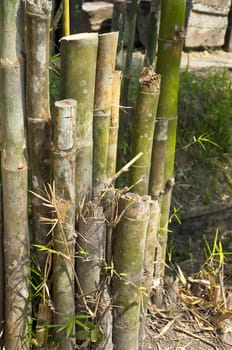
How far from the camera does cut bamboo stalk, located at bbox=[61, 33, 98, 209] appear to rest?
5.01ft

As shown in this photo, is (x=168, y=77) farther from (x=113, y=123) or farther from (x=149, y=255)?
(x=149, y=255)

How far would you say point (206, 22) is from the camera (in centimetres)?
477

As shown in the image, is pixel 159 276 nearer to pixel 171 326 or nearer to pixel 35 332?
pixel 171 326

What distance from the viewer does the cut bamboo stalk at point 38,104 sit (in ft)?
4.91

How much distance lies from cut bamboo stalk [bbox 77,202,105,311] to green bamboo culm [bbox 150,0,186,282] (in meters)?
0.41

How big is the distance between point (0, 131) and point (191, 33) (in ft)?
11.2

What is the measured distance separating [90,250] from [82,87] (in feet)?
1.68

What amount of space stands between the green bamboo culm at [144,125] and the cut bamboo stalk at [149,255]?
113 millimetres

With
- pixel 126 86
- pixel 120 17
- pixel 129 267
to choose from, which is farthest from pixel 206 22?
pixel 129 267

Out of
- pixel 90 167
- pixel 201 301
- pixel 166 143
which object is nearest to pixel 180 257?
pixel 201 301

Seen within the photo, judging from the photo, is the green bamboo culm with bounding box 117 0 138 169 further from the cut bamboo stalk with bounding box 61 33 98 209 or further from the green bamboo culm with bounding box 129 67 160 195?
the cut bamboo stalk with bounding box 61 33 98 209

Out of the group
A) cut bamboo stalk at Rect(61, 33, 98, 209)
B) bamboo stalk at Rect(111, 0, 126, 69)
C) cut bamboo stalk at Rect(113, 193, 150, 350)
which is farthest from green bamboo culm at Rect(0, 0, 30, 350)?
bamboo stalk at Rect(111, 0, 126, 69)

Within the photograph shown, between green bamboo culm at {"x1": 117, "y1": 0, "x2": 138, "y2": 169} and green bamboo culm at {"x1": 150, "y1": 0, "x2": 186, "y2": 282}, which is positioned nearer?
green bamboo culm at {"x1": 150, "y1": 0, "x2": 186, "y2": 282}

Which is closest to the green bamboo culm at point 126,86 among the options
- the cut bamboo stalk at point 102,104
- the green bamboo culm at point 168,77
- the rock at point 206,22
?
the green bamboo culm at point 168,77
